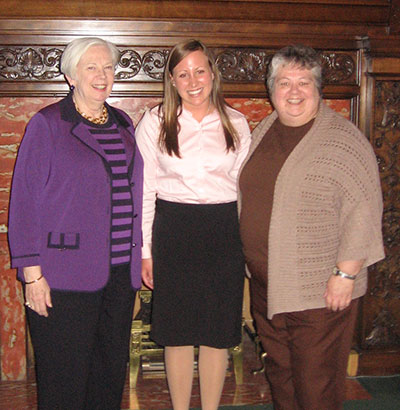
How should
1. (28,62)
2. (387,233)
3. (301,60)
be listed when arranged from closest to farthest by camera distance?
(301,60) < (28,62) < (387,233)

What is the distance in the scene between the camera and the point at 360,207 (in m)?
1.90

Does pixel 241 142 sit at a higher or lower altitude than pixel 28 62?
lower

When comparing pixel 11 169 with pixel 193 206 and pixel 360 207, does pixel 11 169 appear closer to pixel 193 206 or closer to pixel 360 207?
pixel 193 206

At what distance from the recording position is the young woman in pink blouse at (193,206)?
218cm

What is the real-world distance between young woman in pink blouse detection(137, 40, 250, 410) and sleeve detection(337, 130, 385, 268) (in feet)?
1.57

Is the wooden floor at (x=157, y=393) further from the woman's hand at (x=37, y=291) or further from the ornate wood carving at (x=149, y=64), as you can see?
the ornate wood carving at (x=149, y=64)

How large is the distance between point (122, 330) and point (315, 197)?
920 millimetres

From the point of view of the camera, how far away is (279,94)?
199 cm

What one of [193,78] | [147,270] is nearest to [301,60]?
[193,78]

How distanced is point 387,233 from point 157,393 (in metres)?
1.49

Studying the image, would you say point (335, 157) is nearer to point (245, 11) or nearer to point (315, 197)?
point (315, 197)

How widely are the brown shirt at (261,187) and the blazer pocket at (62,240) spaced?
→ 669mm

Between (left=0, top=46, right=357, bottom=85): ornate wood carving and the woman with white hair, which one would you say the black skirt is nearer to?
the woman with white hair

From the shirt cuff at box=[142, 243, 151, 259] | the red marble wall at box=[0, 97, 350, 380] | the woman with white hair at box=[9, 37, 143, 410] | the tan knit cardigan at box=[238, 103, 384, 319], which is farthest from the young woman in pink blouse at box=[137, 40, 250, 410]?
the red marble wall at box=[0, 97, 350, 380]
